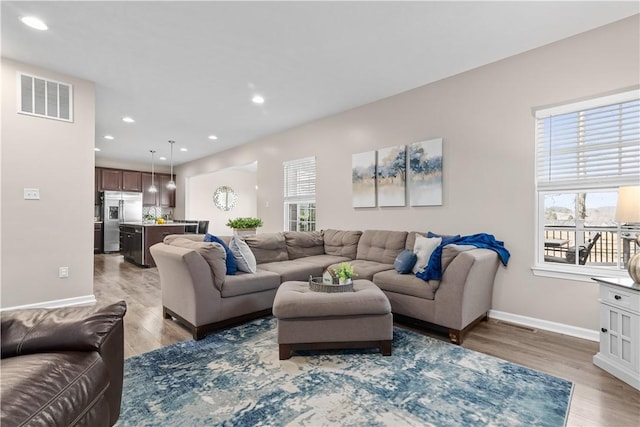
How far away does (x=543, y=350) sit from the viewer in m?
2.55

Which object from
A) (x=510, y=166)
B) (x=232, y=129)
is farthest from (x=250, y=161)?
(x=510, y=166)

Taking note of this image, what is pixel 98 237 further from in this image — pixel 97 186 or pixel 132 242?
pixel 132 242

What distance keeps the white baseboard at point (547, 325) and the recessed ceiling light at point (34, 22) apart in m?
5.15

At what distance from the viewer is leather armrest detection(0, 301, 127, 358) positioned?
46.1 inches

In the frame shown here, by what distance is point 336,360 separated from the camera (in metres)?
2.35

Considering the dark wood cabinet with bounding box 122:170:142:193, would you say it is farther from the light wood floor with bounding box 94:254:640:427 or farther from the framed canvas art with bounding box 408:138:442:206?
the framed canvas art with bounding box 408:138:442:206

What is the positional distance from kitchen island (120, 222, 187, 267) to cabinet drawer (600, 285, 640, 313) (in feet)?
22.2

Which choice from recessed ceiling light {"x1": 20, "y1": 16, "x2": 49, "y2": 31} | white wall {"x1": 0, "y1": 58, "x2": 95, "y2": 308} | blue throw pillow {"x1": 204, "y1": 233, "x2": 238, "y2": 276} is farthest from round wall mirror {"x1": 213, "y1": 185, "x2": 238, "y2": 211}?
recessed ceiling light {"x1": 20, "y1": 16, "x2": 49, "y2": 31}

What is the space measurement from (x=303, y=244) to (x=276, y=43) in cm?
267

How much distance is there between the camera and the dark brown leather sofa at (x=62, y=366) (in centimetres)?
92

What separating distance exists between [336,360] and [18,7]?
3.80 metres

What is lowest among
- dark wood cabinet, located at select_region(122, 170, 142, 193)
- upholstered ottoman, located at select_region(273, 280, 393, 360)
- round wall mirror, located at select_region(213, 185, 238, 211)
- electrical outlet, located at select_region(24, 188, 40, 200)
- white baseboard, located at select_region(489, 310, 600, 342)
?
white baseboard, located at select_region(489, 310, 600, 342)

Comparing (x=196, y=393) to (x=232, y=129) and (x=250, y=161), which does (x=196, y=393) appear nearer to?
(x=232, y=129)

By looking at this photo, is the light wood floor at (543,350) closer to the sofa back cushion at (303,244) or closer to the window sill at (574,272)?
the window sill at (574,272)
